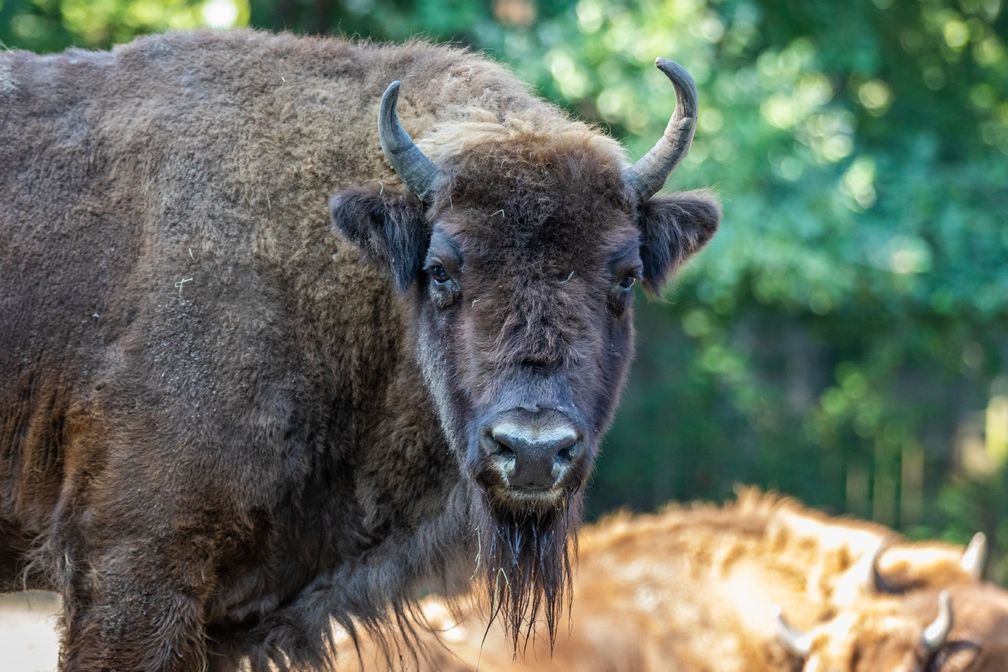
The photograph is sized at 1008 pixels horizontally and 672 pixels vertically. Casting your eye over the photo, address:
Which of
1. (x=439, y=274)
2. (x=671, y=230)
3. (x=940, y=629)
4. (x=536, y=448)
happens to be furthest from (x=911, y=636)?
(x=439, y=274)

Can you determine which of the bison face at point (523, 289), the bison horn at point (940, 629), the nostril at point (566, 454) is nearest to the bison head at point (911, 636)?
the bison horn at point (940, 629)

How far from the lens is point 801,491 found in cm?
1305

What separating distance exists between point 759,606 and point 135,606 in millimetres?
3258

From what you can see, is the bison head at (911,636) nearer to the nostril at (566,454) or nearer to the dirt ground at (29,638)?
the nostril at (566,454)

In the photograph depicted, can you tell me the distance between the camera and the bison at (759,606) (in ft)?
18.7

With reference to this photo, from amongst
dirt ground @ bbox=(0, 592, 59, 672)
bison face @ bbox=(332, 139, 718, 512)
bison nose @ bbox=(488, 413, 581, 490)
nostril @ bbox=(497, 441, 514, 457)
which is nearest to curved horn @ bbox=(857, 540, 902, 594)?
bison face @ bbox=(332, 139, 718, 512)

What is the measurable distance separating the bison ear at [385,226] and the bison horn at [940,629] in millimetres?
3270

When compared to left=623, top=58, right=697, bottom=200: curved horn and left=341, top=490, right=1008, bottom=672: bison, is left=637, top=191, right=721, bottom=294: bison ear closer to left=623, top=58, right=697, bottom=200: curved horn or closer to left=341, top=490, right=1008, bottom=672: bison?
left=623, top=58, right=697, bottom=200: curved horn

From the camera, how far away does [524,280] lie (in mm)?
3781

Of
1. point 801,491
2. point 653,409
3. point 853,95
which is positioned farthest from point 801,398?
point 853,95

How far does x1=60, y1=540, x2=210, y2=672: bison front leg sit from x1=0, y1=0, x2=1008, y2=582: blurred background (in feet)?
13.8

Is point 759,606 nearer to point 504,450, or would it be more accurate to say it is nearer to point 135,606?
point 504,450

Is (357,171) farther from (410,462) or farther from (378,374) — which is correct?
(410,462)

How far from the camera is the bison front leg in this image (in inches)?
153
